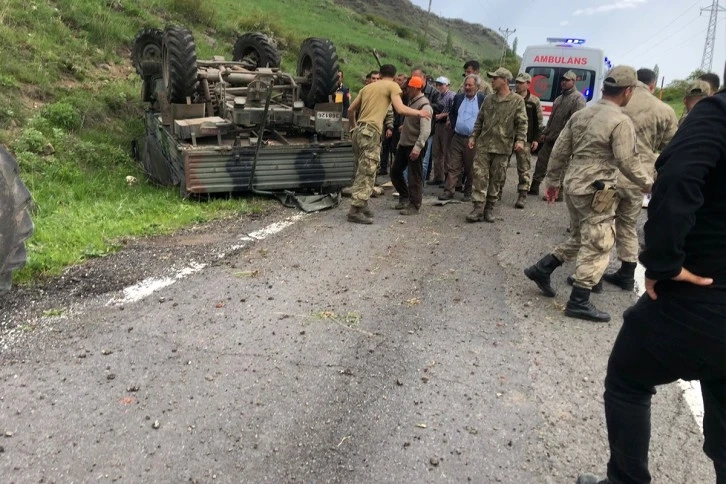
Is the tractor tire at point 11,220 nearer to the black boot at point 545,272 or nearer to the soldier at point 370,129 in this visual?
the soldier at point 370,129

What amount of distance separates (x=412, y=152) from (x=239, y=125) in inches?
85.9

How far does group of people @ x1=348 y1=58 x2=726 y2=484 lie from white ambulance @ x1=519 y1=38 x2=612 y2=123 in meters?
4.62

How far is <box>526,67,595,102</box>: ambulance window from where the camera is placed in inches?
506

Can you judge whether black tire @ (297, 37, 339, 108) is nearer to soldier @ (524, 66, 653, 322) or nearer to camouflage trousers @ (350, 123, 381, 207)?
camouflage trousers @ (350, 123, 381, 207)

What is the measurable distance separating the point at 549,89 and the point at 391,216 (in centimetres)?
784

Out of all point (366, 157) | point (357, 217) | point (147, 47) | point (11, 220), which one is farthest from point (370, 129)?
point (147, 47)

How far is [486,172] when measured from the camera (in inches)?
277

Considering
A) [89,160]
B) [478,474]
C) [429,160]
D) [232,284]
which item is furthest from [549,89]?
[478,474]

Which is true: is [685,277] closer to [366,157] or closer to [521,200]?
[366,157]

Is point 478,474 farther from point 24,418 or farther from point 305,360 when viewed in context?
point 24,418

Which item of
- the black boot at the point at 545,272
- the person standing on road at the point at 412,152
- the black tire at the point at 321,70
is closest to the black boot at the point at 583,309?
the black boot at the point at 545,272

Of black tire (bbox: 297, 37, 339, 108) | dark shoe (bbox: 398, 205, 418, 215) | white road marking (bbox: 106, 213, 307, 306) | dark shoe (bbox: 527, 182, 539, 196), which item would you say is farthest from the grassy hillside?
dark shoe (bbox: 527, 182, 539, 196)

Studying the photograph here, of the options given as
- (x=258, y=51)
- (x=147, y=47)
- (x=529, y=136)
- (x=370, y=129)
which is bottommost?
(x=370, y=129)

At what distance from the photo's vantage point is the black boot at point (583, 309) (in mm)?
4426
